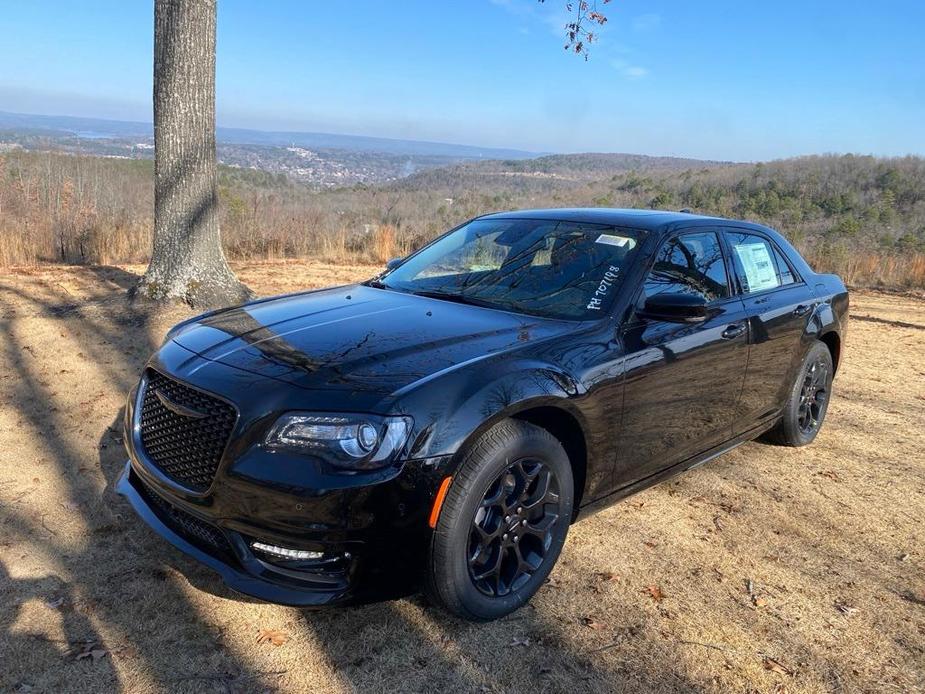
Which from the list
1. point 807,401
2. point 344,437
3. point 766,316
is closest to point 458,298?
point 344,437

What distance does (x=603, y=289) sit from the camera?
3.32m

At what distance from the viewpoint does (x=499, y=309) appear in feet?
10.9

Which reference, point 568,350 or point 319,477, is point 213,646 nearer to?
point 319,477

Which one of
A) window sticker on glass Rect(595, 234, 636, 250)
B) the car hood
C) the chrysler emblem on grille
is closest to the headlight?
the car hood

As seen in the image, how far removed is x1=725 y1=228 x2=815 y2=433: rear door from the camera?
13.2ft

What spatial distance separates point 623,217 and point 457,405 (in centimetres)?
198

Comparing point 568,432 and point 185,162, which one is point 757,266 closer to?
point 568,432

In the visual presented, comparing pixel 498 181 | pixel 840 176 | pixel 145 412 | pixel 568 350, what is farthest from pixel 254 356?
pixel 840 176

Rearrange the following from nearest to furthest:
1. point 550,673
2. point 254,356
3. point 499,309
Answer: point 550,673, point 254,356, point 499,309

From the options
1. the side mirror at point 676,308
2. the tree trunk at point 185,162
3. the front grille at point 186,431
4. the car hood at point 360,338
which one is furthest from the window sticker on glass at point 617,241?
the tree trunk at point 185,162

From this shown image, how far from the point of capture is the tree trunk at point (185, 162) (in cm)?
696

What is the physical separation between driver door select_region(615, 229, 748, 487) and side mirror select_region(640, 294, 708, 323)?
0.04 metres

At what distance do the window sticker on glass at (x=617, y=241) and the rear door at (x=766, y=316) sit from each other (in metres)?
0.87

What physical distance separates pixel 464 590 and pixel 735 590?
54.1 inches
